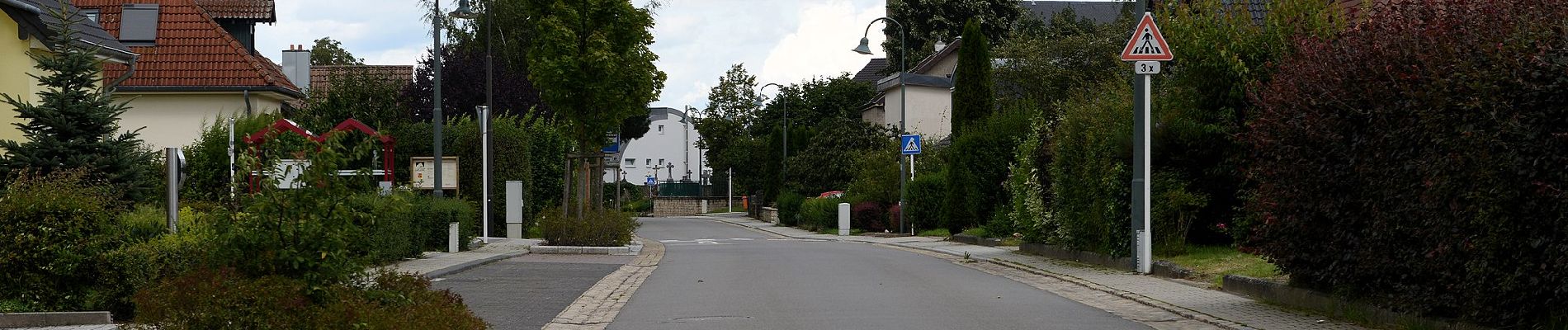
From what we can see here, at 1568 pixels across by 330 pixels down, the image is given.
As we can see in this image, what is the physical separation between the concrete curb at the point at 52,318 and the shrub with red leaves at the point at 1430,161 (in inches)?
370

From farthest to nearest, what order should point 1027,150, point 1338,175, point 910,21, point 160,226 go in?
1. point 910,21
2. point 1027,150
3. point 160,226
4. point 1338,175

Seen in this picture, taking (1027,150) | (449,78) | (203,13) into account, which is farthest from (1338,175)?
(449,78)

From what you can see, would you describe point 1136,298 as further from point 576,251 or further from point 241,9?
point 241,9

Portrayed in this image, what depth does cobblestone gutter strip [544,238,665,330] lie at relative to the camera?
11.1 metres

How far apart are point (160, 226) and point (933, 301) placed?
6.90 metres

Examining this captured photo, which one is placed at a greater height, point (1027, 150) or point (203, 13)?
point (203, 13)

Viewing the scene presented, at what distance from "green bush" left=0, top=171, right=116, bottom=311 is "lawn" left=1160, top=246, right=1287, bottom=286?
1019 cm

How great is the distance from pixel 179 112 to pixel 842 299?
79.4ft

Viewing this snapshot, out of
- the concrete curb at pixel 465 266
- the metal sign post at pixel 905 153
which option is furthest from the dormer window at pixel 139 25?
the metal sign post at pixel 905 153

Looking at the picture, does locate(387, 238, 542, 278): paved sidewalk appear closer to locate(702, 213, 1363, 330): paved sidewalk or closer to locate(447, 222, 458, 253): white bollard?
locate(447, 222, 458, 253): white bollard

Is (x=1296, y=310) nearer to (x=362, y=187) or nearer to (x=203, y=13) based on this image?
(x=362, y=187)

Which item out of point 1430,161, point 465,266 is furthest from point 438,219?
point 1430,161

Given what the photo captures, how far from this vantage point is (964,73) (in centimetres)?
3500

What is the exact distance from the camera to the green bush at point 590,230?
2547cm
